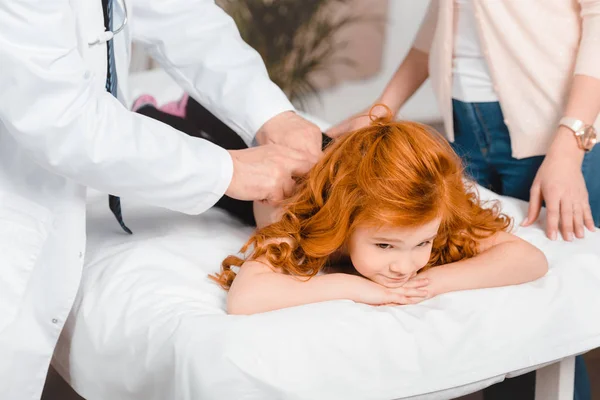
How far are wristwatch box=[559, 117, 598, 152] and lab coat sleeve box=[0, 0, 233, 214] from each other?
635mm

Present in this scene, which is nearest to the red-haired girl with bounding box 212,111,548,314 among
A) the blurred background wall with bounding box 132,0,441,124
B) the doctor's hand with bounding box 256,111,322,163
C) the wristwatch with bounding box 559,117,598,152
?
the doctor's hand with bounding box 256,111,322,163

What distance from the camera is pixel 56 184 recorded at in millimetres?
1363

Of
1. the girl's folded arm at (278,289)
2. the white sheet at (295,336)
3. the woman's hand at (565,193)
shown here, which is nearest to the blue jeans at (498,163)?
the woman's hand at (565,193)

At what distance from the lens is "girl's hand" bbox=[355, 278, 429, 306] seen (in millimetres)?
1253

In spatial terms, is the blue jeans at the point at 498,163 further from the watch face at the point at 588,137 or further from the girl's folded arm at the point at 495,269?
the girl's folded arm at the point at 495,269

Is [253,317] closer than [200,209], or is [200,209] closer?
[253,317]

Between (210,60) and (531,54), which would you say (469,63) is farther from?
(210,60)

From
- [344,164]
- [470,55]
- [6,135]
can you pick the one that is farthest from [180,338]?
[470,55]

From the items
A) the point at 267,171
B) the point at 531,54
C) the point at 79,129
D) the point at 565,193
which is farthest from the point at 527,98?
the point at 79,129

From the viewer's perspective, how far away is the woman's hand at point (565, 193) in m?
1.47

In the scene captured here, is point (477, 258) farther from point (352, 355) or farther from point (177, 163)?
point (177, 163)

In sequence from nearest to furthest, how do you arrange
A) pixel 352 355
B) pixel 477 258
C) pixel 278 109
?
pixel 352 355 < pixel 477 258 < pixel 278 109

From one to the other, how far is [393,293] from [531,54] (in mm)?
617

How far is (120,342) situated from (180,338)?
0.15 meters
